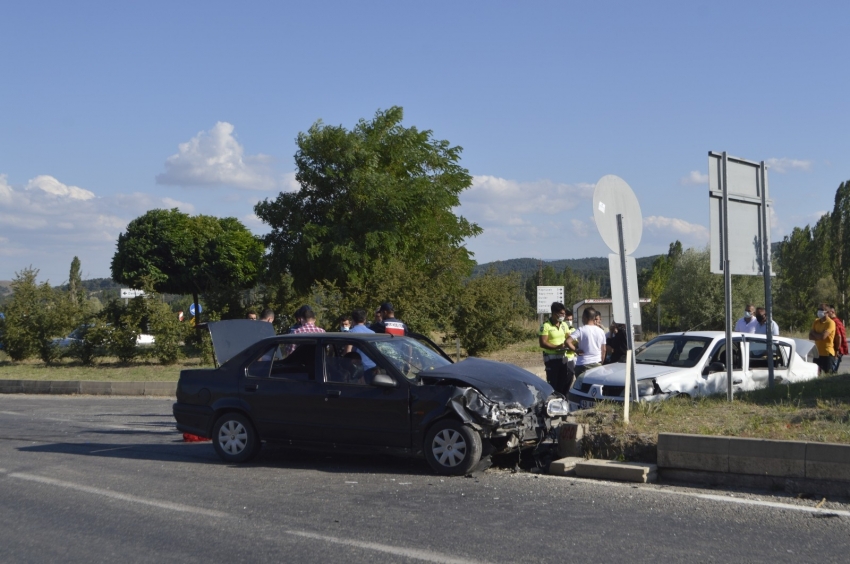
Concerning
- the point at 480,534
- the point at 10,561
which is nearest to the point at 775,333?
the point at 480,534

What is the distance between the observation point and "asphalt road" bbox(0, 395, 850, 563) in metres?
5.71

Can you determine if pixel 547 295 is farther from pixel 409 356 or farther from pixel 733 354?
pixel 409 356

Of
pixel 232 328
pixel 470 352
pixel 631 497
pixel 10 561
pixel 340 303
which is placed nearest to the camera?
pixel 10 561

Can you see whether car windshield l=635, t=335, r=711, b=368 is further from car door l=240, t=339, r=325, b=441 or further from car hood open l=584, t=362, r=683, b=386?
car door l=240, t=339, r=325, b=441

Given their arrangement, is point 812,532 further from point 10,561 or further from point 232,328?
point 232,328

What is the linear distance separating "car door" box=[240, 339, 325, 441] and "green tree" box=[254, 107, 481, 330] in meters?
21.9

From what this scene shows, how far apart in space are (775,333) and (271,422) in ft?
30.8

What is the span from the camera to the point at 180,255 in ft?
122

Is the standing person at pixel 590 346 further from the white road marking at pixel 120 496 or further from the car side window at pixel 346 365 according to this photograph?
the white road marking at pixel 120 496

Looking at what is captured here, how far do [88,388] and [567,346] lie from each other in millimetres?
13508

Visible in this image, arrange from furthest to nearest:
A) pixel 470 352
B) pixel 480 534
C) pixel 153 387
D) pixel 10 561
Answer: pixel 470 352 < pixel 153 387 < pixel 480 534 < pixel 10 561

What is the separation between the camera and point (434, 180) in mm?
37500

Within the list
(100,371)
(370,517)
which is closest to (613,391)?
(370,517)

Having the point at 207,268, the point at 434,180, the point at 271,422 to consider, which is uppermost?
the point at 434,180
